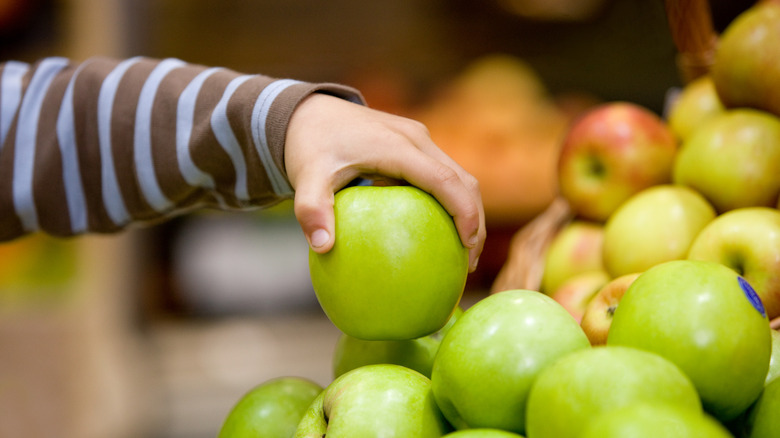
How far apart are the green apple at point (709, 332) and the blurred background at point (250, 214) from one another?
5.16 feet

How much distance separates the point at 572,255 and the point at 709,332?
1.92 ft

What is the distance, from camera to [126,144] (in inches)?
32.1

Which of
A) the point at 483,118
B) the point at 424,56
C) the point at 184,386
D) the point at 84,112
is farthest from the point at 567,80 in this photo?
the point at 84,112

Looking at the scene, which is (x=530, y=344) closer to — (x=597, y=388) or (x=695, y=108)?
(x=597, y=388)

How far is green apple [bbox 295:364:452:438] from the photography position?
0.48 meters

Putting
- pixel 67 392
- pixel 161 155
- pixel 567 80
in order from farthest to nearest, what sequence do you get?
1. pixel 567 80
2. pixel 67 392
3. pixel 161 155

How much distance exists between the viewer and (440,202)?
568 mm

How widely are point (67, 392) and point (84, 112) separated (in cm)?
133

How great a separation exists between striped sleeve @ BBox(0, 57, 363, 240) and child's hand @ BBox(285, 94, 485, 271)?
0.27 ft

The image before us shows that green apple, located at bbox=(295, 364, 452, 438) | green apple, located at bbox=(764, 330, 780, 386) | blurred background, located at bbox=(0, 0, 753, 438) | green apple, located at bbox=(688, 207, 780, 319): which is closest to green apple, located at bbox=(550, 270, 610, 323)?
green apple, located at bbox=(688, 207, 780, 319)

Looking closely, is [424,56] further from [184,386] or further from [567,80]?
[184,386]

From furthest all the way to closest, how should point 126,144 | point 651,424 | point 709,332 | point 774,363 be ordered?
point 126,144 → point 774,363 → point 709,332 → point 651,424

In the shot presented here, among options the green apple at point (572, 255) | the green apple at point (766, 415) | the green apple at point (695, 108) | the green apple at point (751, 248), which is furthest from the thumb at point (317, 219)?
the green apple at point (695, 108)

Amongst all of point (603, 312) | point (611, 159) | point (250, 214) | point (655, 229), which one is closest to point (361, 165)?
point (603, 312)
